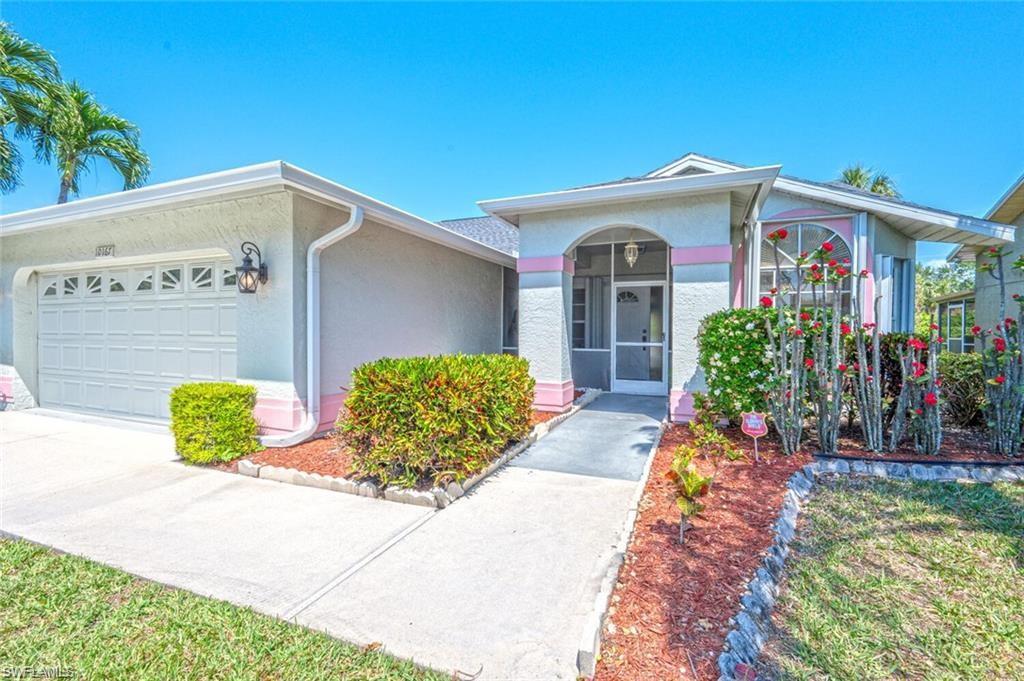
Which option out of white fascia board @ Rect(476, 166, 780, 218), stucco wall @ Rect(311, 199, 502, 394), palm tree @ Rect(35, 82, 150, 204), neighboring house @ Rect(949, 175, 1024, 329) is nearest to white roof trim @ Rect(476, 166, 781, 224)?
white fascia board @ Rect(476, 166, 780, 218)

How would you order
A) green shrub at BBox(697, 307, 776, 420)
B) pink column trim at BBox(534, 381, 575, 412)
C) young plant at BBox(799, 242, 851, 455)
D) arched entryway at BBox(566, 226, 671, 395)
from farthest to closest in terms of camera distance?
arched entryway at BBox(566, 226, 671, 395), pink column trim at BBox(534, 381, 575, 412), green shrub at BBox(697, 307, 776, 420), young plant at BBox(799, 242, 851, 455)

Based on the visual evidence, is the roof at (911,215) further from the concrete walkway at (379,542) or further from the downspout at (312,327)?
the downspout at (312,327)

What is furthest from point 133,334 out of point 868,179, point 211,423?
point 868,179

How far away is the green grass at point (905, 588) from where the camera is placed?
2.30 meters

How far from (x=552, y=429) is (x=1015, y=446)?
529cm

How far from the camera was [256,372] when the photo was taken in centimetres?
609

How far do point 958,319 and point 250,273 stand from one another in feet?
78.9

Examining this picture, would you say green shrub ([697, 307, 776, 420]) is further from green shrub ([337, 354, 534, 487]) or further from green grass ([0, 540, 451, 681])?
green grass ([0, 540, 451, 681])

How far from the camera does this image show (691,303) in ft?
22.0

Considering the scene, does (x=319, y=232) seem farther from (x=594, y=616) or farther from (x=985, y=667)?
(x=985, y=667)

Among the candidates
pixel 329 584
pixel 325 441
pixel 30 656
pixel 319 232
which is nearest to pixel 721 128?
pixel 319 232

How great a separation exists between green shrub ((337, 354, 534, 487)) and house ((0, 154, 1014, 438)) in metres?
1.76

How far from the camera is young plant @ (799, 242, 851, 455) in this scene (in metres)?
4.95

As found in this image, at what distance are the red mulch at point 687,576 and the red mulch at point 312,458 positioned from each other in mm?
3238
